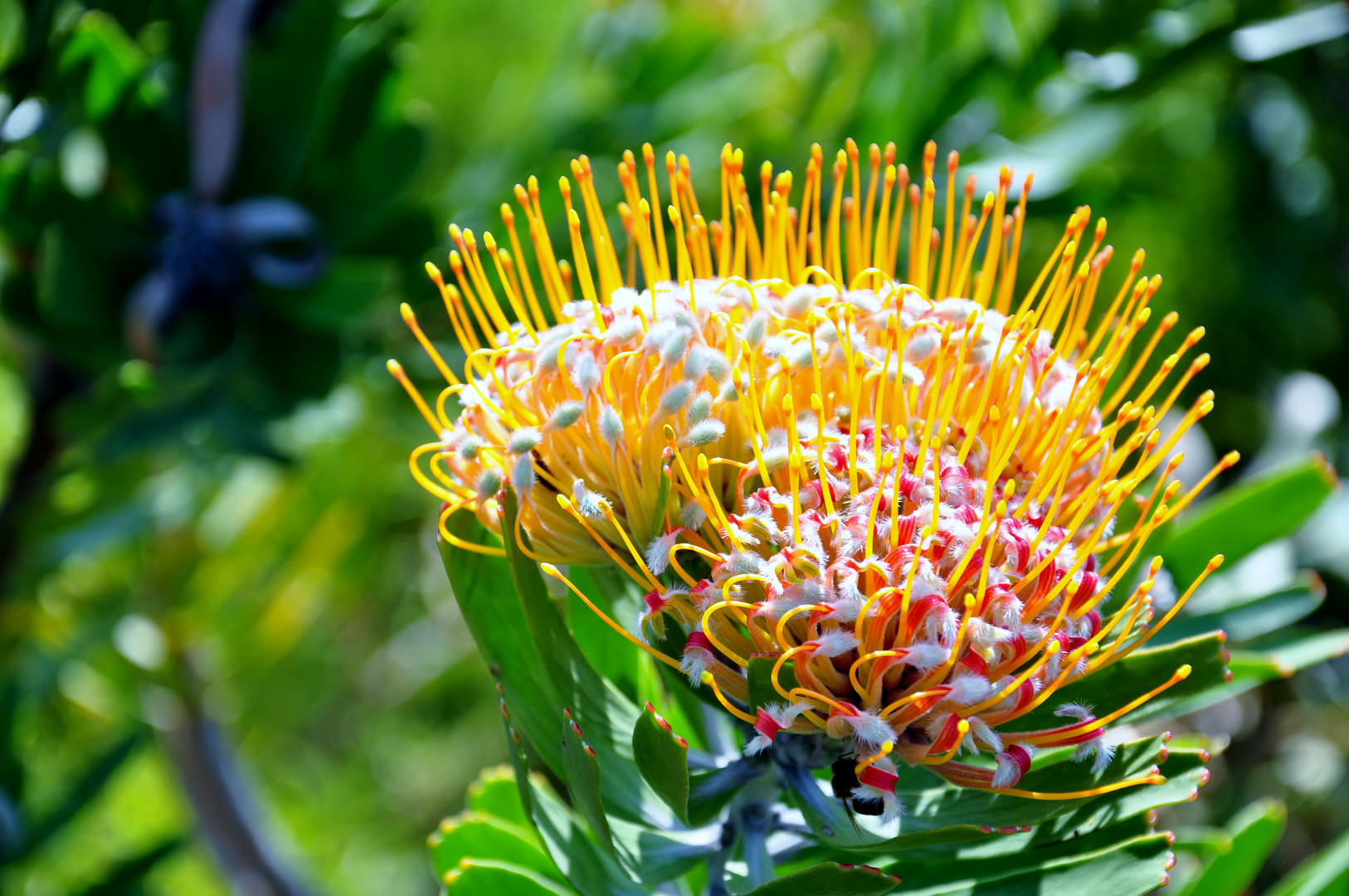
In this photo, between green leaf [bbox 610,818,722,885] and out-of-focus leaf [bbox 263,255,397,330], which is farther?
out-of-focus leaf [bbox 263,255,397,330]

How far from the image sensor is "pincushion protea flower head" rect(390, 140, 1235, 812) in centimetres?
43

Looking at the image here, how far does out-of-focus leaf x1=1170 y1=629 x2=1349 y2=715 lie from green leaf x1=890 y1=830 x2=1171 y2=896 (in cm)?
8

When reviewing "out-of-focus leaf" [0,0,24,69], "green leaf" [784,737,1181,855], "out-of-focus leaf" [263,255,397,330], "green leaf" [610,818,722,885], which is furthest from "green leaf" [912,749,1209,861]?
"out-of-focus leaf" [0,0,24,69]

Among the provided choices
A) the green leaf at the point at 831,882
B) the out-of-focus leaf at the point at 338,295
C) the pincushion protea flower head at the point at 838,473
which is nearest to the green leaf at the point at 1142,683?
the pincushion protea flower head at the point at 838,473

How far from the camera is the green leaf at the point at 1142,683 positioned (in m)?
0.50

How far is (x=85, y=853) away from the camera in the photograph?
158 centimetres

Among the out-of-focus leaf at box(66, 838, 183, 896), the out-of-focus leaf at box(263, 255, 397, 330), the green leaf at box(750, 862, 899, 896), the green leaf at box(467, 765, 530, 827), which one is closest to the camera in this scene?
the green leaf at box(750, 862, 899, 896)

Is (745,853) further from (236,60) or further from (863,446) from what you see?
(236,60)

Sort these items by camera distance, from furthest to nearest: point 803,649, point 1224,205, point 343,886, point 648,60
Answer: point 343,886 < point 1224,205 < point 648,60 < point 803,649

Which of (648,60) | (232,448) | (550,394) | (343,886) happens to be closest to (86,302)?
(232,448)

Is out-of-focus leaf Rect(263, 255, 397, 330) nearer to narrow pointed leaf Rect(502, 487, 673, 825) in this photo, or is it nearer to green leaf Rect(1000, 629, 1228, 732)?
narrow pointed leaf Rect(502, 487, 673, 825)

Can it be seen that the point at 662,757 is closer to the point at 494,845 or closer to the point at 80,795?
the point at 494,845

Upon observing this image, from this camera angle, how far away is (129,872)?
873mm

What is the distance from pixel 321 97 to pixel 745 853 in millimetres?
640
